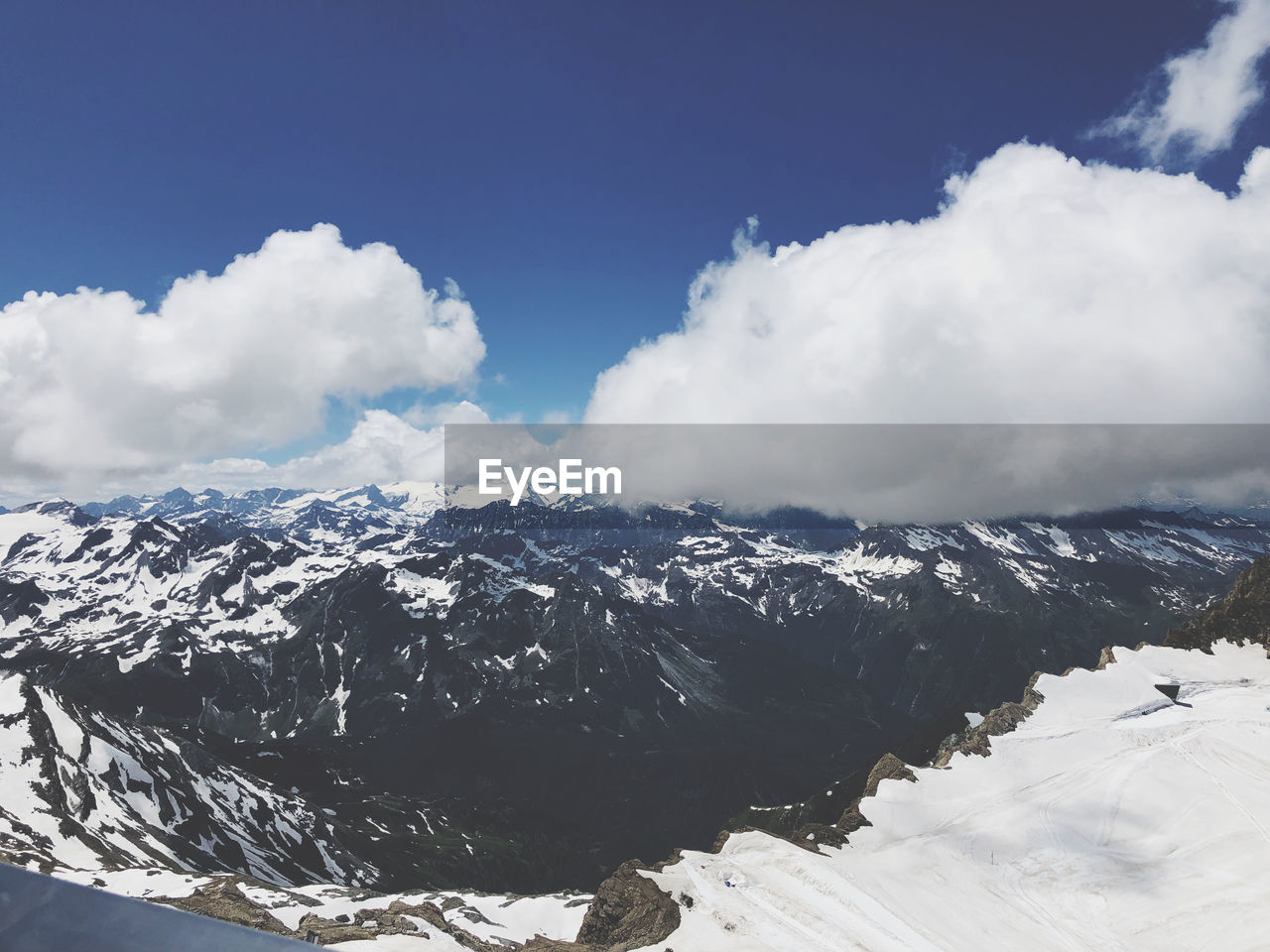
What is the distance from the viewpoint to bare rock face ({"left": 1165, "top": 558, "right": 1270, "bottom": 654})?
138 meters

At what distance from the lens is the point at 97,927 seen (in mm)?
5363

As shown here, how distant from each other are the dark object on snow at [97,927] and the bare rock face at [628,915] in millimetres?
47034

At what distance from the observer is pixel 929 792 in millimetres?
79562

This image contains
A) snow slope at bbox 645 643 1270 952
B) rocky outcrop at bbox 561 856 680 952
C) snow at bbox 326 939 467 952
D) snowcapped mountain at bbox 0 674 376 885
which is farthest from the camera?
snowcapped mountain at bbox 0 674 376 885

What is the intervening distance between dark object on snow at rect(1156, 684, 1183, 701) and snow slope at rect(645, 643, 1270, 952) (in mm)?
11845

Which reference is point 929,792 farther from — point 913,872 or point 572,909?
point 572,909

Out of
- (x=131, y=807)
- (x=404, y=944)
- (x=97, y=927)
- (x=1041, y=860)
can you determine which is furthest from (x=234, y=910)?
(x=131, y=807)

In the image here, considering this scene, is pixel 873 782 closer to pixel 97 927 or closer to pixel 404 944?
pixel 404 944

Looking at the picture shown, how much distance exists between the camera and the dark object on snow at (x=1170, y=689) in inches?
4381

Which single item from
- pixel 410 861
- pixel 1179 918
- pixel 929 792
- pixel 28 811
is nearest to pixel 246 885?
pixel 28 811

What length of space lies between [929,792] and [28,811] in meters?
145

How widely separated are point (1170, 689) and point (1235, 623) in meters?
48.8

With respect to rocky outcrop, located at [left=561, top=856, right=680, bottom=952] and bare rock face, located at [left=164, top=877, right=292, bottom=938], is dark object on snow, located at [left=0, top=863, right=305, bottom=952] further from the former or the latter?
rocky outcrop, located at [left=561, top=856, right=680, bottom=952]

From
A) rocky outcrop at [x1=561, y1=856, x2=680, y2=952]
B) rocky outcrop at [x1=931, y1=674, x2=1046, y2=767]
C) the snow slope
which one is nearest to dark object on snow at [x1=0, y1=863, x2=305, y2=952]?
rocky outcrop at [x1=561, y1=856, x2=680, y2=952]
